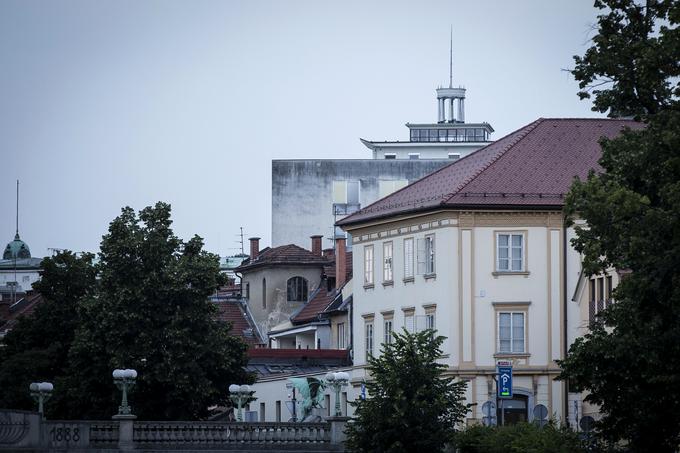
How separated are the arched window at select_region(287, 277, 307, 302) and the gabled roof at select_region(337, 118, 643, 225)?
96.1 feet

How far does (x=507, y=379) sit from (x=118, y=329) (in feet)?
71.0

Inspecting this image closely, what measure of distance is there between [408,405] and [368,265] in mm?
28337

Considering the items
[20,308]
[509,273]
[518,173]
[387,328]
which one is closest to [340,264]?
[387,328]

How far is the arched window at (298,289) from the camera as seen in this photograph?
126231 millimetres

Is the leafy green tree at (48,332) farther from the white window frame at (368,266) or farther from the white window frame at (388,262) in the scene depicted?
the white window frame at (388,262)

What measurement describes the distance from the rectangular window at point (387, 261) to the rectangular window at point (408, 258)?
1.56 m

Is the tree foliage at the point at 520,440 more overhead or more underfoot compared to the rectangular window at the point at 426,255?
more underfoot

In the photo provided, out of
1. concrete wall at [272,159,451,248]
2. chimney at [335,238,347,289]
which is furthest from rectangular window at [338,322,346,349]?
concrete wall at [272,159,451,248]

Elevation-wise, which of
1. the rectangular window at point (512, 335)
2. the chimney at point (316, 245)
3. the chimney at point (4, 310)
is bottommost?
the rectangular window at point (512, 335)

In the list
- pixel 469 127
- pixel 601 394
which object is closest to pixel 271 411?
pixel 601 394

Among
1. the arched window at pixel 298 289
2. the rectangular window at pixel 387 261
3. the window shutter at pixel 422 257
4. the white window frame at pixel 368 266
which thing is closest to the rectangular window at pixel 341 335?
the white window frame at pixel 368 266

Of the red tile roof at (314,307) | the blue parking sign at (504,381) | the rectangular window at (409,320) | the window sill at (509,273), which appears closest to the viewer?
the blue parking sign at (504,381)

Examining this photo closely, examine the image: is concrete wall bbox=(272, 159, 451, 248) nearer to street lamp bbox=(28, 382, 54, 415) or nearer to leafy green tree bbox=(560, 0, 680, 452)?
street lamp bbox=(28, 382, 54, 415)

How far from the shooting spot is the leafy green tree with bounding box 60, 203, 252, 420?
274ft
